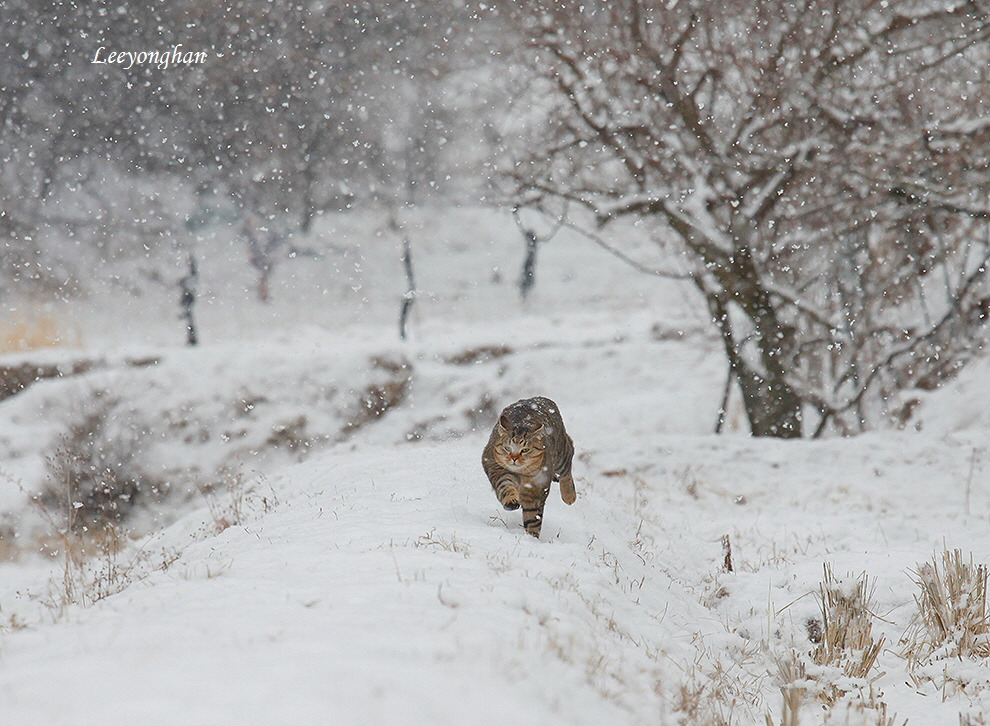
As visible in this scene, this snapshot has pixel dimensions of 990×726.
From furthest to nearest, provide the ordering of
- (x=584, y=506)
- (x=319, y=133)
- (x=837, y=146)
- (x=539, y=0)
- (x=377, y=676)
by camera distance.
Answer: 1. (x=319, y=133)
2. (x=539, y=0)
3. (x=837, y=146)
4. (x=584, y=506)
5. (x=377, y=676)

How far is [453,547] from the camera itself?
3979 mm

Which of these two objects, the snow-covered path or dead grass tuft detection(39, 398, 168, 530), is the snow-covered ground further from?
dead grass tuft detection(39, 398, 168, 530)

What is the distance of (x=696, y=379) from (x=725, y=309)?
6.49 m

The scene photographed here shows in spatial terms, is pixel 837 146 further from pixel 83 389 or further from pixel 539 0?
pixel 83 389

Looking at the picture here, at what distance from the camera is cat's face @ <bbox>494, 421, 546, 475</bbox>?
4.33 m

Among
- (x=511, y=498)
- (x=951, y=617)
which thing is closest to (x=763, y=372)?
(x=951, y=617)

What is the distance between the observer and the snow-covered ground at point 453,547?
8.17 feet

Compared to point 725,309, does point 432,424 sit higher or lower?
lower

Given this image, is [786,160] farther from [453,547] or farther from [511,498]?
[453,547]

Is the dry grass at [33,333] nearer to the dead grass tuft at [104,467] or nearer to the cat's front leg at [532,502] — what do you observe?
the dead grass tuft at [104,467]

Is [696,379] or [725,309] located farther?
[696,379]

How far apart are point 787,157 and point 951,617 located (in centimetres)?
773

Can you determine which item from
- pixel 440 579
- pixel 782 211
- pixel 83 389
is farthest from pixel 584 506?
pixel 83 389

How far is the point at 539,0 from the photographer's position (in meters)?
11.5
